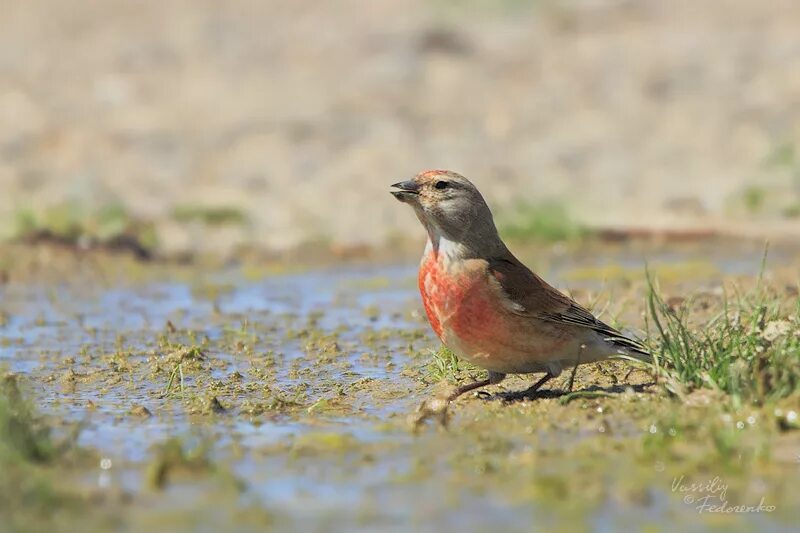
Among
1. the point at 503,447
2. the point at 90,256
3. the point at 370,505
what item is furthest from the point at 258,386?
the point at 90,256

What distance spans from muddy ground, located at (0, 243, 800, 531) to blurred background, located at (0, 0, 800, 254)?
371 centimetres

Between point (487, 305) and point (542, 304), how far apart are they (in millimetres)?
271

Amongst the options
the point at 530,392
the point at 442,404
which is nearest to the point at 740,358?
the point at 530,392

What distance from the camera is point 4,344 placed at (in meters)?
8.15

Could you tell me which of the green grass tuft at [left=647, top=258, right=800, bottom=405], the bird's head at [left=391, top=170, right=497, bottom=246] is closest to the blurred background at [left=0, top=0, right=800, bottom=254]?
the bird's head at [left=391, top=170, right=497, bottom=246]

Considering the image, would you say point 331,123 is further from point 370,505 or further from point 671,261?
point 370,505

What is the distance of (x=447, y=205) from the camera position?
6301 mm

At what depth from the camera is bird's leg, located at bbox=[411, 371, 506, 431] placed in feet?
18.3

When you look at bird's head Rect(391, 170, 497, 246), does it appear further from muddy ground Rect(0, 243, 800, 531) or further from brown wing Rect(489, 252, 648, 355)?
muddy ground Rect(0, 243, 800, 531)

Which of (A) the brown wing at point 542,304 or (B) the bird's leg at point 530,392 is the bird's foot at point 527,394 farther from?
(A) the brown wing at point 542,304

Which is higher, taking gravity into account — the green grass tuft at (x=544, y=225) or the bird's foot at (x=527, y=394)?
the green grass tuft at (x=544, y=225)

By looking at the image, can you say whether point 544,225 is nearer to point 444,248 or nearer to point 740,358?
point 444,248

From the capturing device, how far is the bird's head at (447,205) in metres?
6.25

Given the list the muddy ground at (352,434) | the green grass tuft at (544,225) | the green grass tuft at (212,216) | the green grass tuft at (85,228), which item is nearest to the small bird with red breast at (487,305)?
the muddy ground at (352,434)
